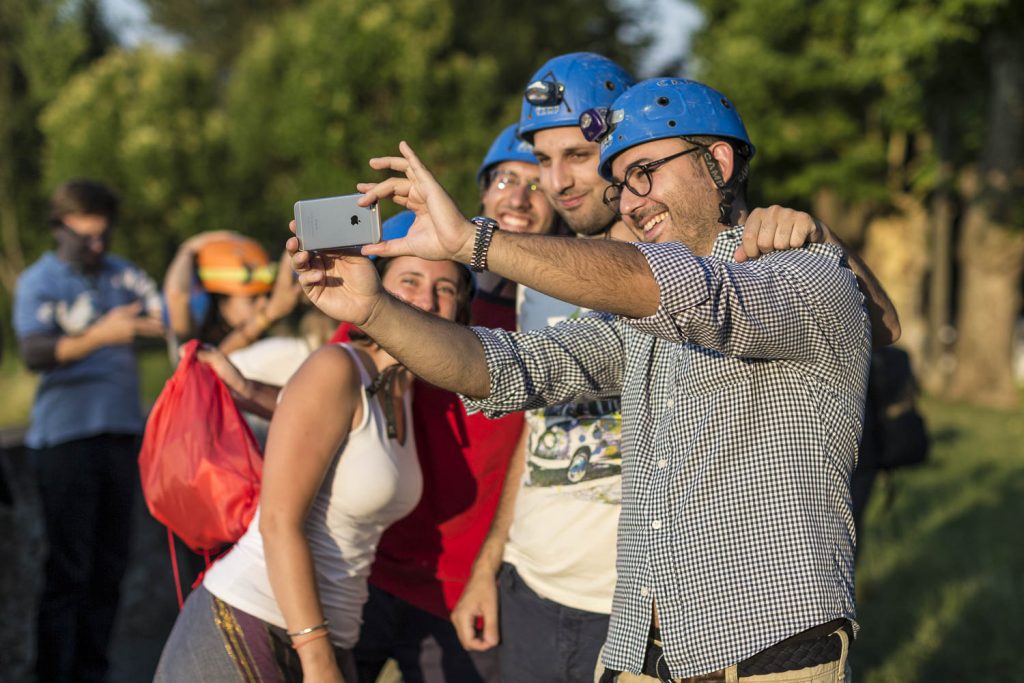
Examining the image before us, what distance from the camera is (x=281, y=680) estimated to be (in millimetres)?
2988

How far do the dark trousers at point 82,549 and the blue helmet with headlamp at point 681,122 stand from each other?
4000 millimetres

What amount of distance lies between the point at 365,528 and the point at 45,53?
993 inches

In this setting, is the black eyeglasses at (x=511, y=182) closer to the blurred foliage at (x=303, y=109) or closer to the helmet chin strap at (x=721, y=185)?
the helmet chin strap at (x=721, y=185)

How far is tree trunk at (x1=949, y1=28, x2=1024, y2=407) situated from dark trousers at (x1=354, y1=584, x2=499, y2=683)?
1830 cm

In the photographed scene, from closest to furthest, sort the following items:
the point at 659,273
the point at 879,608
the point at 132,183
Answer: the point at 659,273 < the point at 879,608 < the point at 132,183

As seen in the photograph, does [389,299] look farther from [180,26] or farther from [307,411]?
[180,26]

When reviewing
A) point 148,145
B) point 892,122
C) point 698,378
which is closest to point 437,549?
point 698,378

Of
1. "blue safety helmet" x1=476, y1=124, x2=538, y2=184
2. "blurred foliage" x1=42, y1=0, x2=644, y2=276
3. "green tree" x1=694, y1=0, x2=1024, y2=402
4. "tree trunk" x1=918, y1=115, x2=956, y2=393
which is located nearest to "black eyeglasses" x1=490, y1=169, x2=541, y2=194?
"blue safety helmet" x1=476, y1=124, x2=538, y2=184

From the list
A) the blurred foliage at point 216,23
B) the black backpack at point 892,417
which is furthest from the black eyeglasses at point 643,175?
the blurred foliage at point 216,23

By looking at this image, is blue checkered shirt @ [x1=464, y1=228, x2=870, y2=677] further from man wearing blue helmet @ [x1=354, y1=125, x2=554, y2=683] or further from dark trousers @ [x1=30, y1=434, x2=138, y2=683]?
dark trousers @ [x1=30, y1=434, x2=138, y2=683]

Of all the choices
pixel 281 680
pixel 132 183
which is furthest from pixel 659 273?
pixel 132 183

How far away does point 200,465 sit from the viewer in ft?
10.5

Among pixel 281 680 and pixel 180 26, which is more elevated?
pixel 180 26

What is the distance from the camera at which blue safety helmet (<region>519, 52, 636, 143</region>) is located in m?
3.71
